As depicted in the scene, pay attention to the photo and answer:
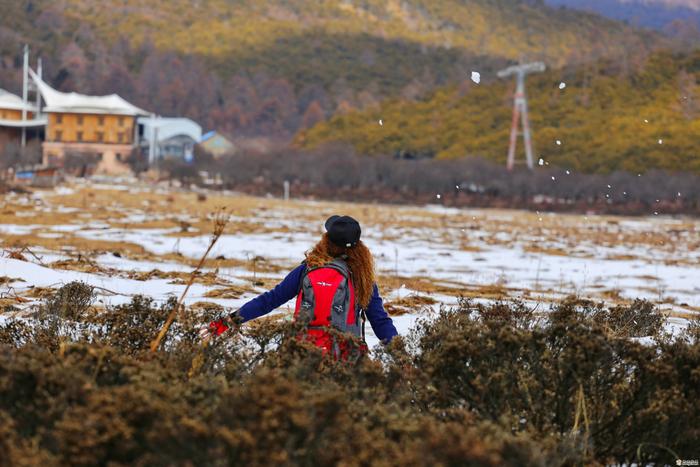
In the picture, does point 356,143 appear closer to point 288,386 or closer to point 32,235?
point 32,235

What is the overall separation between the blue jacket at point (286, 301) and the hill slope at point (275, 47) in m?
88.4

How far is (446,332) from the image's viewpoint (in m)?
4.98

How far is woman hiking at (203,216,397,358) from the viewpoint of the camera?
17.7 feet

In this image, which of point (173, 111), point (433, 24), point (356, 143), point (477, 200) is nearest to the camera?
point (477, 200)

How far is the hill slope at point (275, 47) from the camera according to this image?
130 metres

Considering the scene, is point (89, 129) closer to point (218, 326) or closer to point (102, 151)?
point (102, 151)

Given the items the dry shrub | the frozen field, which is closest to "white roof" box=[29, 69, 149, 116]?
the frozen field

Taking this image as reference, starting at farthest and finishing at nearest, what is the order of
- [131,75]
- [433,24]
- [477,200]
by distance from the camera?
[433,24], [131,75], [477,200]

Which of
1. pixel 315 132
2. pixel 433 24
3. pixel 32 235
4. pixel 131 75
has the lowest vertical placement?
pixel 32 235

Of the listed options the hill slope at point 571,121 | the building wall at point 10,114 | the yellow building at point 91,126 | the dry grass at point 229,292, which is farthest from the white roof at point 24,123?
the dry grass at point 229,292

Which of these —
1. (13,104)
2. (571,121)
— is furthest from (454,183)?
(13,104)

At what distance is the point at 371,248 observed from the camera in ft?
65.9

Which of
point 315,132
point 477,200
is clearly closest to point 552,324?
point 477,200

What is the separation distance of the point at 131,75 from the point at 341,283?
5452 inches
